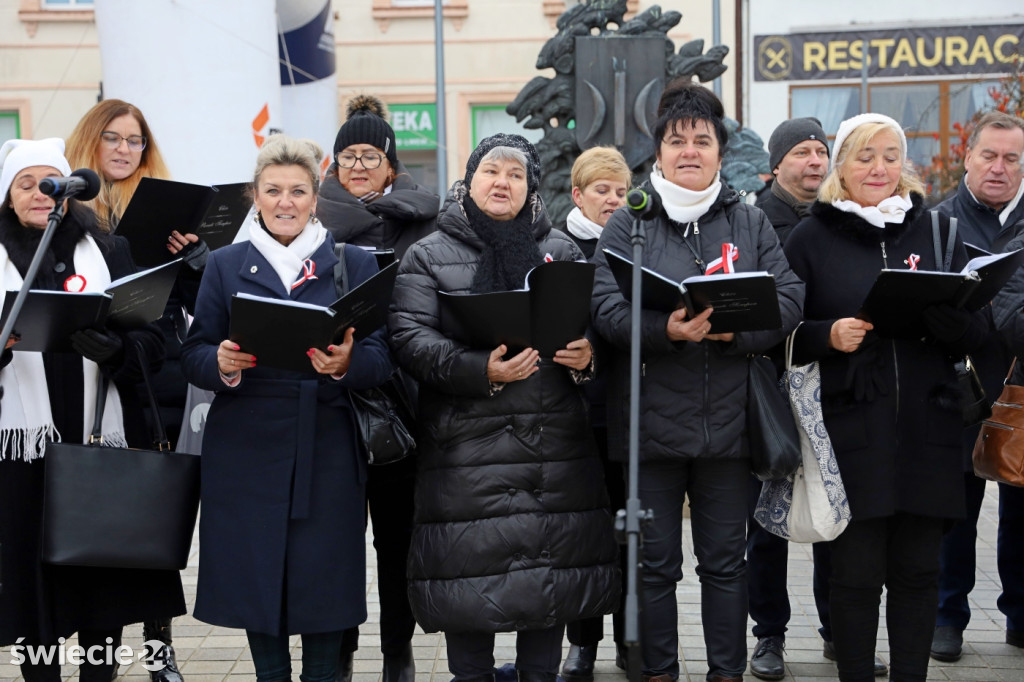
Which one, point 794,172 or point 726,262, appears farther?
point 794,172

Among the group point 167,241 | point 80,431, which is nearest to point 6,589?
point 80,431

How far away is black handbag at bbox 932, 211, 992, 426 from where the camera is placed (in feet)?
13.3

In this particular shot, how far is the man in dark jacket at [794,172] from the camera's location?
15.7 ft

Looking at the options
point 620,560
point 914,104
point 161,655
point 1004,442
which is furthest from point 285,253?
point 914,104

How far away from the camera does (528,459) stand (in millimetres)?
3826

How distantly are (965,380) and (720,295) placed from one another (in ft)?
3.76

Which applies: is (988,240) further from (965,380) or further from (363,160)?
(363,160)

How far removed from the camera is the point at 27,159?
13.1ft

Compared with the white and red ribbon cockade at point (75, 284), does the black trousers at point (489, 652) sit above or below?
below

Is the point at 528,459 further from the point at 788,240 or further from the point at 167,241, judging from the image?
the point at 167,241

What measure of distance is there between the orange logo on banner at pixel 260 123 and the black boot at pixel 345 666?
497 cm

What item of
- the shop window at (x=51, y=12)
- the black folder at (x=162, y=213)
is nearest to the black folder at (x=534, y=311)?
the black folder at (x=162, y=213)

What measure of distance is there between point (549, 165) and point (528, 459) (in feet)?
19.8

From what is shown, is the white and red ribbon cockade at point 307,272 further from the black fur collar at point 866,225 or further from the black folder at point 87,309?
the black fur collar at point 866,225
